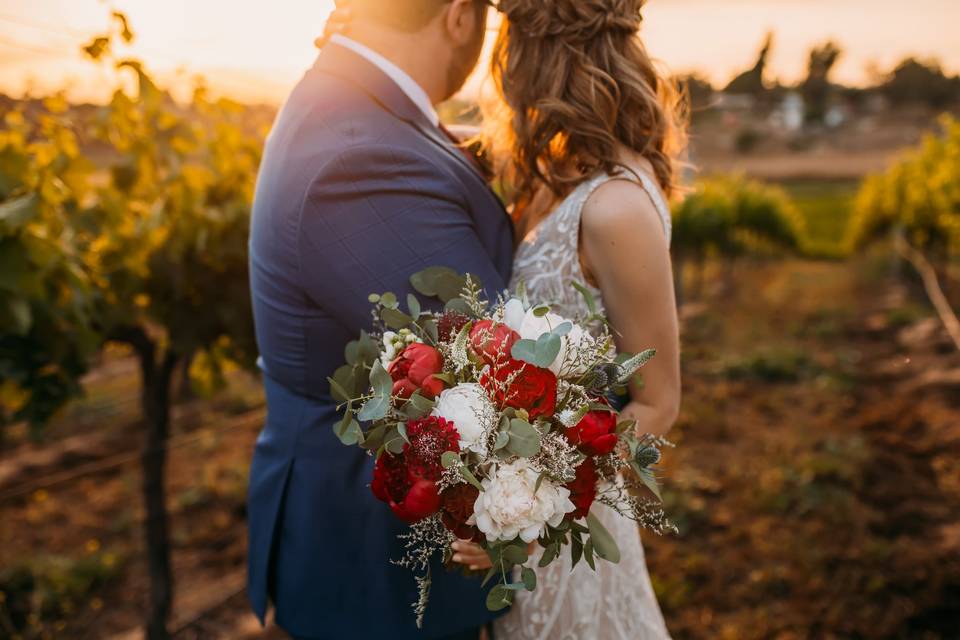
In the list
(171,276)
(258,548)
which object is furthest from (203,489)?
(258,548)

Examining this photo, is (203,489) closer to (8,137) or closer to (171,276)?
(171,276)

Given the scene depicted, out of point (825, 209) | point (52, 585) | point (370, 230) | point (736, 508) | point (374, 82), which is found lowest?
point (825, 209)

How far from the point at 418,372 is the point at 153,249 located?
2.38 meters

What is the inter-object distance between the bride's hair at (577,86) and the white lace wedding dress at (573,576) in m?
0.13

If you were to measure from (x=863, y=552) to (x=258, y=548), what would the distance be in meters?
4.14

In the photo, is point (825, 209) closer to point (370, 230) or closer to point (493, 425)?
point (370, 230)

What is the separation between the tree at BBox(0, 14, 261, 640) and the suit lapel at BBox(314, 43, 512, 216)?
50.8 inches

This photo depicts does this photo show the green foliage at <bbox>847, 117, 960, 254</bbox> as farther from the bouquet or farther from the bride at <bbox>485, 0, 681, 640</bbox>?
the bouquet

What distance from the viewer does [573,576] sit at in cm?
200

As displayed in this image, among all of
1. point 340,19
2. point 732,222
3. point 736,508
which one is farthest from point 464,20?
point 732,222

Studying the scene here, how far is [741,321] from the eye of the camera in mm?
13992

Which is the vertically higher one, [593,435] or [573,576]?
[593,435]

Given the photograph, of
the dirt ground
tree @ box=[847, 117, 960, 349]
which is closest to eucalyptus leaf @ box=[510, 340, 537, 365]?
the dirt ground

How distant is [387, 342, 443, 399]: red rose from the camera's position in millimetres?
1306
